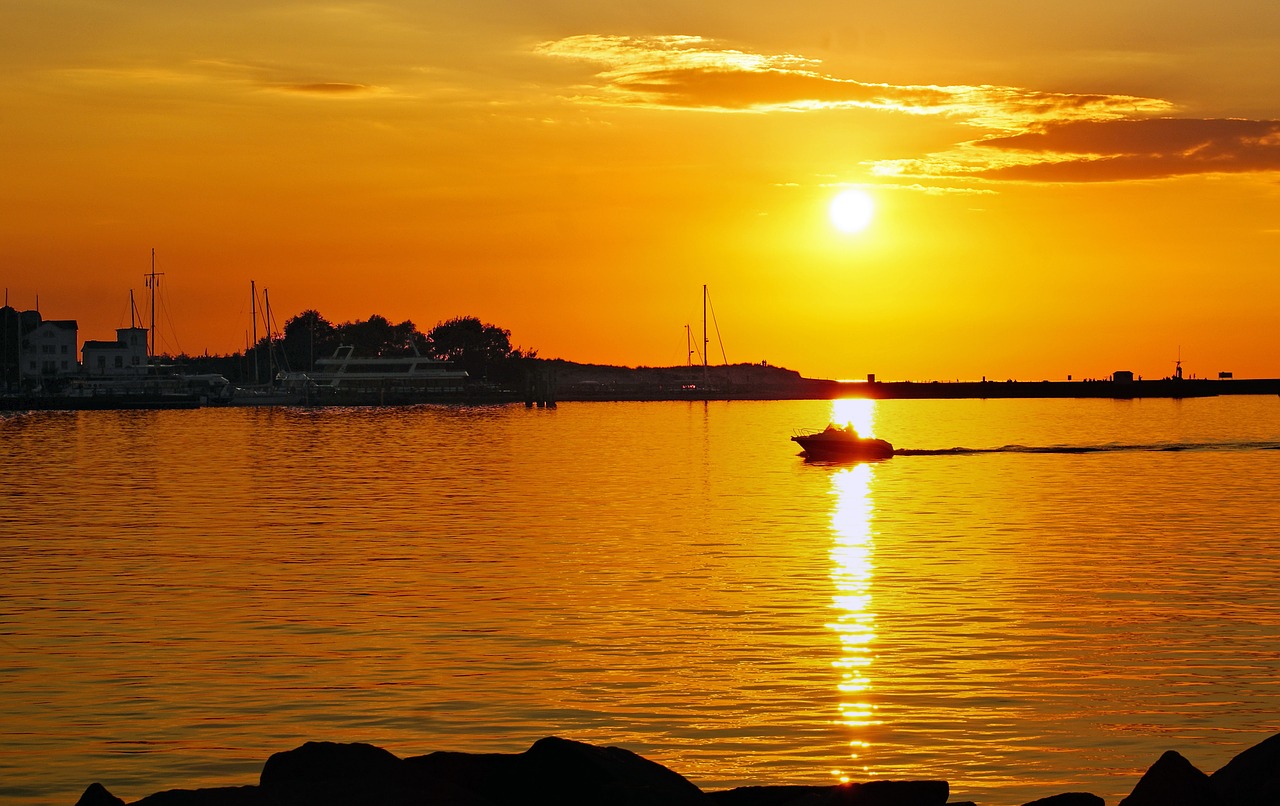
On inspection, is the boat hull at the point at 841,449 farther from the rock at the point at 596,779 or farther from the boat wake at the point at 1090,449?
the rock at the point at 596,779

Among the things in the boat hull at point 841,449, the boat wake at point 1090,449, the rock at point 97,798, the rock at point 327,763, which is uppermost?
the rock at point 327,763

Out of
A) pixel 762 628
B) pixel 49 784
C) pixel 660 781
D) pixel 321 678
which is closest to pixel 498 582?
pixel 762 628

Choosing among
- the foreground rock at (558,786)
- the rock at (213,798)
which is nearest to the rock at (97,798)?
the foreground rock at (558,786)

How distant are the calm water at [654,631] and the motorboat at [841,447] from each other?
93.5ft

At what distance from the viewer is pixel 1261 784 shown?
13.8m

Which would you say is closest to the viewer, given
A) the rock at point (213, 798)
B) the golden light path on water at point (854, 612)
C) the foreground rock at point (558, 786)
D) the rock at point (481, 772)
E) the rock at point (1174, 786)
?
the rock at point (213, 798)

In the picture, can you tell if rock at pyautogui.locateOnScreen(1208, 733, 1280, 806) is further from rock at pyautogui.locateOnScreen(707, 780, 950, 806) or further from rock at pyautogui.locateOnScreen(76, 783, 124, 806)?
rock at pyautogui.locateOnScreen(76, 783, 124, 806)

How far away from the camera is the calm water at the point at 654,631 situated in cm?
1991

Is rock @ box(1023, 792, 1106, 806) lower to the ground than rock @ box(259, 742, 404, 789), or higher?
lower

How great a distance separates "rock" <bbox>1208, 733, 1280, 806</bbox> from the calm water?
10.6 ft

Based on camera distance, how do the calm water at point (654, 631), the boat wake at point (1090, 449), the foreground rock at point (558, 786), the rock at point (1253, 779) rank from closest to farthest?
the foreground rock at point (558, 786), the rock at point (1253, 779), the calm water at point (654, 631), the boat wake at point (1090, 449)

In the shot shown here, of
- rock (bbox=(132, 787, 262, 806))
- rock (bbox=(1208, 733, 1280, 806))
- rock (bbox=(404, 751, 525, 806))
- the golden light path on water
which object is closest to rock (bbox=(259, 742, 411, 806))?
rock (bbox=(132, 787, 262, 806))

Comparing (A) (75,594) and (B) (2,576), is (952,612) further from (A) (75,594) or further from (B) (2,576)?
(B) (2,576)

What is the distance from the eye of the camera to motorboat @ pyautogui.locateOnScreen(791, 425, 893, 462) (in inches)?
3890
